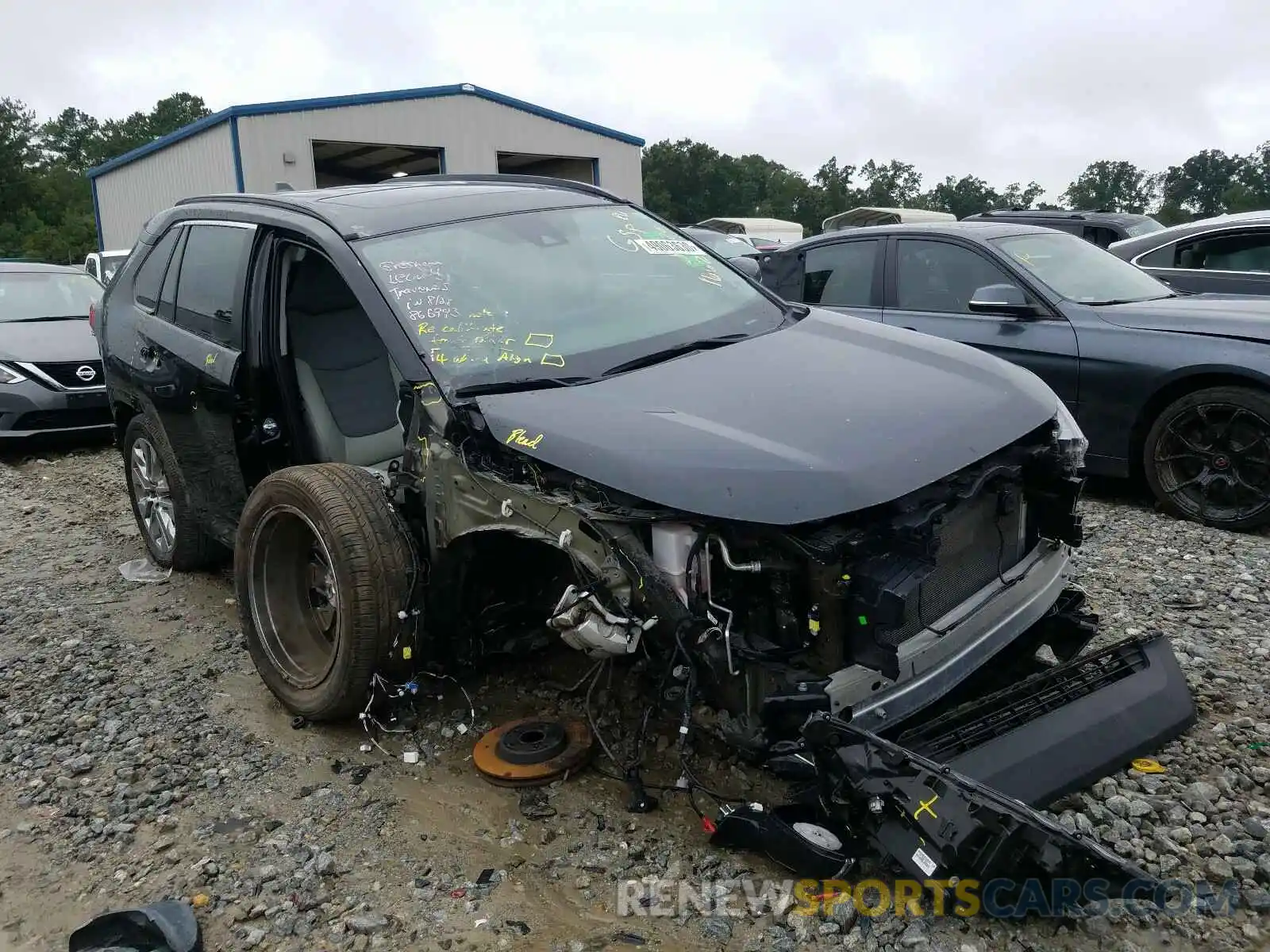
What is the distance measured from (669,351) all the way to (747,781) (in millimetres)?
1436

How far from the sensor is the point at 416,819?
299 cm

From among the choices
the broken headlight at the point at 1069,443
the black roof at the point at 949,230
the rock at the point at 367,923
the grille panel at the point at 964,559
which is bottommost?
the rock at the point at 367,923

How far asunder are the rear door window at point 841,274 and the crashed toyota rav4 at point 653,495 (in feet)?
8.59

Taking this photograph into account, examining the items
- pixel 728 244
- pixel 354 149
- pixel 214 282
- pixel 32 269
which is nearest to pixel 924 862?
pixel 214 282

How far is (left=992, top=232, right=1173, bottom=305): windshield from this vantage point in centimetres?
584

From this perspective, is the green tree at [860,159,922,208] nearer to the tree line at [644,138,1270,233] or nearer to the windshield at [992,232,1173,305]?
the tree line at [644,138,1270,233]

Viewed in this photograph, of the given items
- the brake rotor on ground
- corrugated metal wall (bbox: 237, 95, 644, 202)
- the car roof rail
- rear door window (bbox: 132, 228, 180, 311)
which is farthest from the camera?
corrugated metal wall (bbox: 237, 95, 644, 202)

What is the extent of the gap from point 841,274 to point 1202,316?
225 cm

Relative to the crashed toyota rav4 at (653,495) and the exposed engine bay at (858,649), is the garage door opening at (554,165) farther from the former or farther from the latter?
the exposed engine bay at (858,649)

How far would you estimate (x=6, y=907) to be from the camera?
8.86 ft

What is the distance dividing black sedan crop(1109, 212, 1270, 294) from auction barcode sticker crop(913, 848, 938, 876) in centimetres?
669

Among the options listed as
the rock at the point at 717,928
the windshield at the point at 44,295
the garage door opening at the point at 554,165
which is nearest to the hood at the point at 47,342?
the windshield at the point at 44,295

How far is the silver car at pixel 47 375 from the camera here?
7.87 m

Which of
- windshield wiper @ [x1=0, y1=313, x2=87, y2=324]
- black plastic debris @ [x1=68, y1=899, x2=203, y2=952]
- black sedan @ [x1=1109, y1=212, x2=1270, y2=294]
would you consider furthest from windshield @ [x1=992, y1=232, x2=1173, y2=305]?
windshield wiper @ [x1=0, y1=313, x2=87, y2=324]
